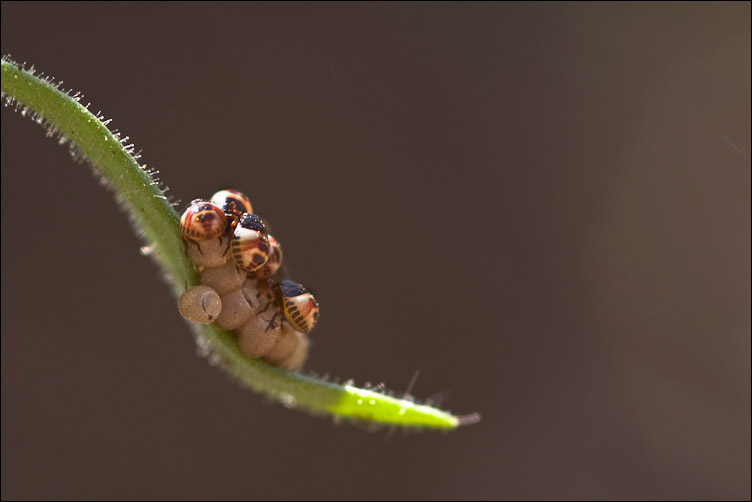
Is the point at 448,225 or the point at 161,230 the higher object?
the point at 448,225

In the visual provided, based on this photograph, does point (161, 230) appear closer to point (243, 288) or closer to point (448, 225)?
point (243, 288)

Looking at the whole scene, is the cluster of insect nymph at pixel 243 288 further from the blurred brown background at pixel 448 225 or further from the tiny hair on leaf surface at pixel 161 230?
the blurred brown background at pixel 448 225

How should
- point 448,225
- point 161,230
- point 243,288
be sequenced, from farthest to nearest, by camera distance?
point 448,225
point 243,288
point 161,230

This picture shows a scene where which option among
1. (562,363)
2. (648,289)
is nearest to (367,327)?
(562,363)

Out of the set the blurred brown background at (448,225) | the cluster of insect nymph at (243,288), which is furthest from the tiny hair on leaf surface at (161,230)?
the blurred brown background at (448,225)

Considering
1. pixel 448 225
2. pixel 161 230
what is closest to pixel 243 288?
pixel 161 230

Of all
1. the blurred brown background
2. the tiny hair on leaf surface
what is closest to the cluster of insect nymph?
the tiny hair on leaf surface
